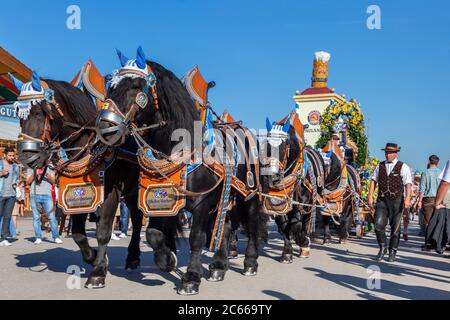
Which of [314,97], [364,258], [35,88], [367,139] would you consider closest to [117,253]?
[35,88]

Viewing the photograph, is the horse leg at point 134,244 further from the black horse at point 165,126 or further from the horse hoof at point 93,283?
the horse hoof at point 93,283

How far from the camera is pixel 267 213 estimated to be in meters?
7.68

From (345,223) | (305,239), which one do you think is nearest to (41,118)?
(305,239)

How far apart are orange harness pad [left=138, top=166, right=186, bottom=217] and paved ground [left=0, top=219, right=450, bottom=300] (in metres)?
0.97

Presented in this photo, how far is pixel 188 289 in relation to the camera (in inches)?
209

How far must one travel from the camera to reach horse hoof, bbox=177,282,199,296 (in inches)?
209

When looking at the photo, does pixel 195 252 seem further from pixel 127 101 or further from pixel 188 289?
pixel 127 101

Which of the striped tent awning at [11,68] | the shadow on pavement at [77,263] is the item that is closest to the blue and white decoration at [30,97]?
the shadow on pavement at [77,263]

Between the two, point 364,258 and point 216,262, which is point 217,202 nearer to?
point 216,262

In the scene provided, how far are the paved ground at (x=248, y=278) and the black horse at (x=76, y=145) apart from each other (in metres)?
0.48

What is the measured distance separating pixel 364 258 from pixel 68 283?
5.84 m

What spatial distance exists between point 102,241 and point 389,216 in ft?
18.7

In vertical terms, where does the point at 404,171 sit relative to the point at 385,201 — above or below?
above

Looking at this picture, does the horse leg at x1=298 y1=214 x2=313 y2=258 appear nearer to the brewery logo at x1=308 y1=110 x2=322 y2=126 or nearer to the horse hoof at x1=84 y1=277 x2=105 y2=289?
the horse hoof at x1=84 y1=277 x2=105 y2=289
